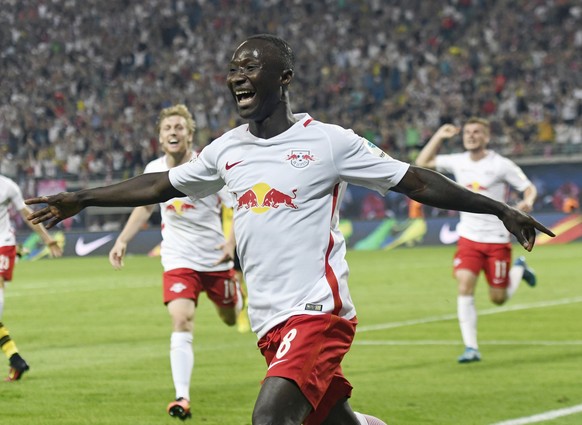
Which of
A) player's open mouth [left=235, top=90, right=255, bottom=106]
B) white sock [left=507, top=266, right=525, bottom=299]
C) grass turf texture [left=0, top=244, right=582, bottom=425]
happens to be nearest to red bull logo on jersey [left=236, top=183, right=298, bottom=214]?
player's open mouth [left=235, top=90, right=255, bottom=106]

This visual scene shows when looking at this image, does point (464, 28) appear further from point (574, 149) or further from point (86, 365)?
point (86, 365)

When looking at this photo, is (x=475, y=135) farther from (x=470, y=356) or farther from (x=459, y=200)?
(x=459, y=200)

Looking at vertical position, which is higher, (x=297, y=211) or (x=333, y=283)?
(x=297, y=211)

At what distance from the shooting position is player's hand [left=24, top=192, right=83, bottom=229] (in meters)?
5.73

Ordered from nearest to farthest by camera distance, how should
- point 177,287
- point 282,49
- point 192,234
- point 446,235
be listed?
point 282,49, point 177,287, point 192,234, point 446,235

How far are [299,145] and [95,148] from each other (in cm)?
3660

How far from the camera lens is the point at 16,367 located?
11.3 metres

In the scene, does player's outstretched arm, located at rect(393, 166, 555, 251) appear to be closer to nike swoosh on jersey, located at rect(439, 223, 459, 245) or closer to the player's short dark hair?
the player's short dark hair

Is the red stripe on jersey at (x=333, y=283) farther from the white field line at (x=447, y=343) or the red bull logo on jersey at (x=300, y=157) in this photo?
the white field line at (x=447, y=343)

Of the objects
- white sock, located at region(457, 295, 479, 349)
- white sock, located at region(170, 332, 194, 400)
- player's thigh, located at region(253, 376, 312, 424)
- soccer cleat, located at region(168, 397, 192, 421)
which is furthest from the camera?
white sock, located at region(457, 295, 479, 349)

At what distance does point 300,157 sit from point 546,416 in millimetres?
4023

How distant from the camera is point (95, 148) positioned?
41.6m

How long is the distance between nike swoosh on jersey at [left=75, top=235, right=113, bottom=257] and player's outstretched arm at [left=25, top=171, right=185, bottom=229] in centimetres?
2870

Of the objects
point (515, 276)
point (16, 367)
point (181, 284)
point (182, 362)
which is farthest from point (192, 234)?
point (515, 276)
